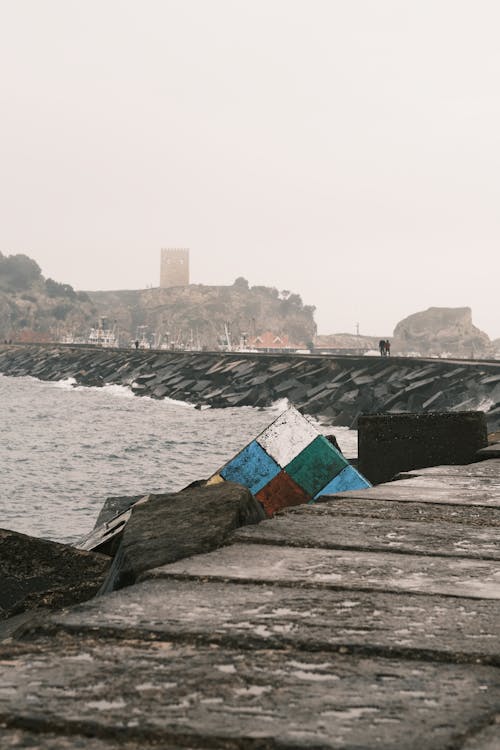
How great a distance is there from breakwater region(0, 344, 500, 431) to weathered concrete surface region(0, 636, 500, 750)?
2068cm

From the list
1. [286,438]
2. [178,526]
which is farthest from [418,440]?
[178,526]

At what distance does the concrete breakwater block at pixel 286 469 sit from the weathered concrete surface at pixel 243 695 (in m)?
3.98

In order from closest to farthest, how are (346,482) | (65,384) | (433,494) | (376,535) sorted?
(376,535) < (433,494) < (346,482) < (65,384)

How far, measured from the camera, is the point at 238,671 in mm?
1720

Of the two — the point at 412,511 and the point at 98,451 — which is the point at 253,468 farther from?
the point at 98,451

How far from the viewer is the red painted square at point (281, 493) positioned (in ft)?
19.3

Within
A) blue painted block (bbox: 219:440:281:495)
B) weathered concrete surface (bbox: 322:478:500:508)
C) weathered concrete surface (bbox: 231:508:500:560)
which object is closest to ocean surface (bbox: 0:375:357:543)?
blue painted block (bbox: 219:440:281:495)

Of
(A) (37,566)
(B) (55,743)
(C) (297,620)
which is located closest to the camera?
(B) (55,743)

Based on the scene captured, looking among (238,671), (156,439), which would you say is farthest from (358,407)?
(238,671)

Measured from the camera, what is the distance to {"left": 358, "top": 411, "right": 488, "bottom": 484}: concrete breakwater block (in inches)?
261

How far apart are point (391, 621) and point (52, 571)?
303 centimetres

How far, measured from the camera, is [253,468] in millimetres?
5902

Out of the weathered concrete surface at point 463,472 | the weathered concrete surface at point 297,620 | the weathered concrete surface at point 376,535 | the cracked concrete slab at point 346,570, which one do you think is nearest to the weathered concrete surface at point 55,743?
the weathered concrete surface at point 297,620

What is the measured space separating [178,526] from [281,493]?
107 inches
